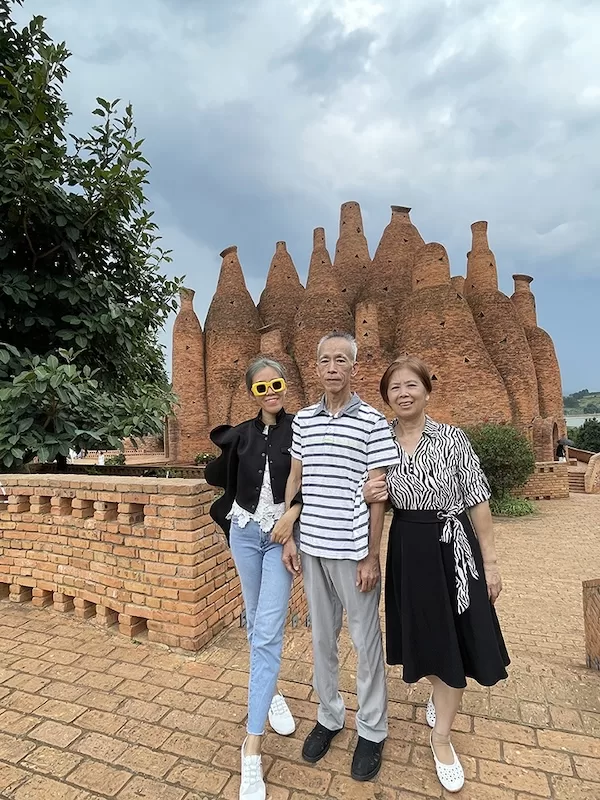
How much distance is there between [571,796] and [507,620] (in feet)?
13.9

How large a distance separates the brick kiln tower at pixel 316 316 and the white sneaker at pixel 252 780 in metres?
18.5

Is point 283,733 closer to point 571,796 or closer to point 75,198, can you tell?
point 571,796

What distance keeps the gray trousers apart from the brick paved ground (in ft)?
0.63

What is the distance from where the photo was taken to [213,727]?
2234 millimetres

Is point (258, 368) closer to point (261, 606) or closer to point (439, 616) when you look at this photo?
point (261, 606)

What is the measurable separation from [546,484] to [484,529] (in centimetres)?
1633

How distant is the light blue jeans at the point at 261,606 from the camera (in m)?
1.96

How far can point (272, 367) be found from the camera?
87.8 inches

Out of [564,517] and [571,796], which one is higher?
[571,796]

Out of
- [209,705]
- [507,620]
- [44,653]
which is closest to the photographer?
[209,705]

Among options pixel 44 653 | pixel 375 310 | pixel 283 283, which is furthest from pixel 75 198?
pixel 283 283

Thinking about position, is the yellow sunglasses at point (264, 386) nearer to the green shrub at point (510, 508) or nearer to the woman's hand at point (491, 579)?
the woman's hand at point (491, 579)

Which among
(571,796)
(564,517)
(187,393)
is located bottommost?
(564,517)

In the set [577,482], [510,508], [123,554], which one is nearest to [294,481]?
[123,554]
